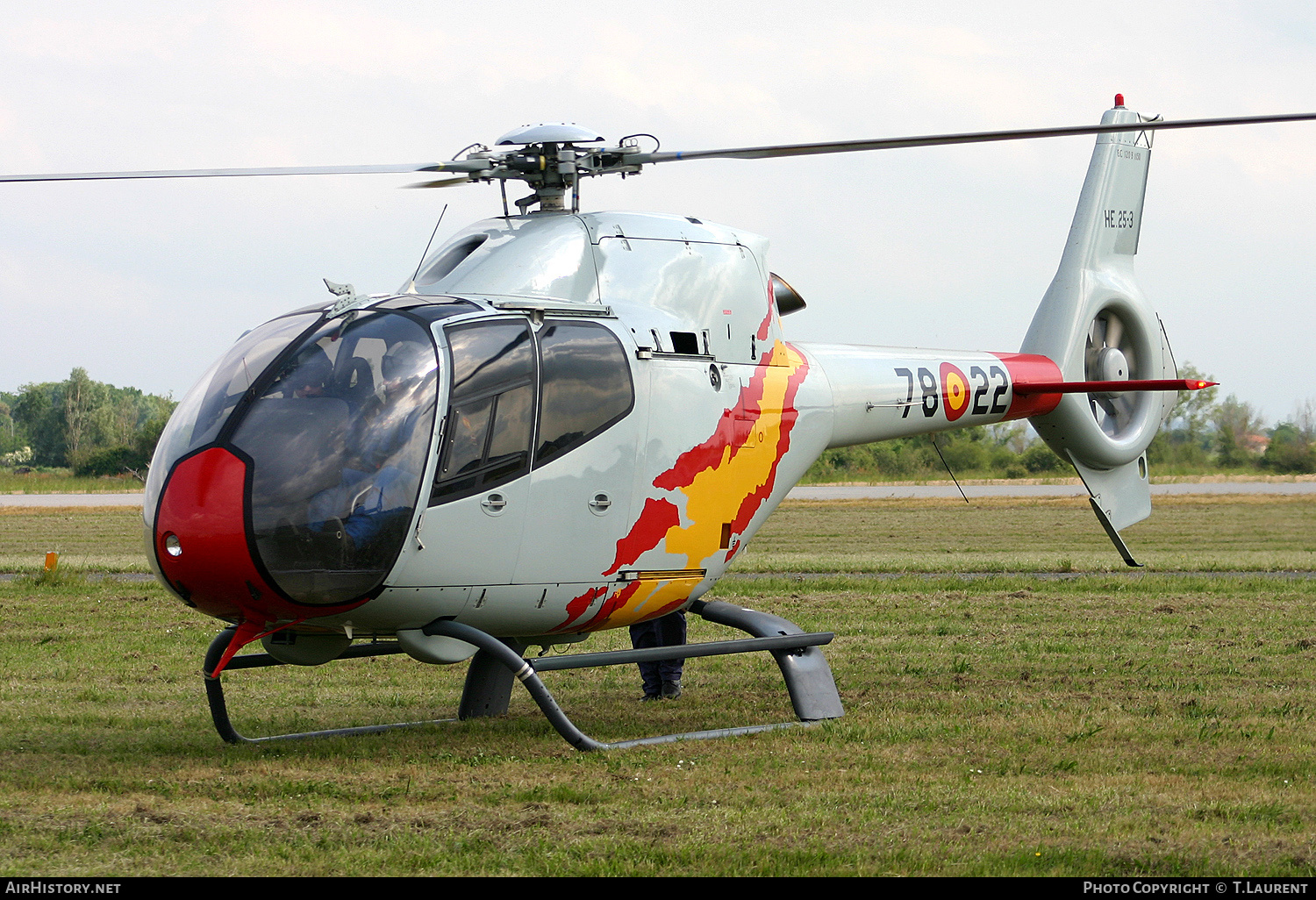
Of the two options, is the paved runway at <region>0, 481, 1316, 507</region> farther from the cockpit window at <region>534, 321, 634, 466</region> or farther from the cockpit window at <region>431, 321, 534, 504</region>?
the cockpit window at <region>431, 321, 534, 504</region>

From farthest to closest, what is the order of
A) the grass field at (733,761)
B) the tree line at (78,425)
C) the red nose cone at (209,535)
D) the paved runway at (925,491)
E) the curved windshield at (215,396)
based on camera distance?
the tree line at (78,425) < the paved runway at (925,491) < the curved windshield at (215,396) < the red nose cone at (209,535) < the grass field at (733,761)

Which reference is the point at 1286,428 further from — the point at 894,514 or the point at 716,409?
the point at 716,409

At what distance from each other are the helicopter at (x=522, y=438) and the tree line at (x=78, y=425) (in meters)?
47.8

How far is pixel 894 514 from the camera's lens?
38688 millimetres

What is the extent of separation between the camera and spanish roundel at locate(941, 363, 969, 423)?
11.0 m

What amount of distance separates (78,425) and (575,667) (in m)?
71.3

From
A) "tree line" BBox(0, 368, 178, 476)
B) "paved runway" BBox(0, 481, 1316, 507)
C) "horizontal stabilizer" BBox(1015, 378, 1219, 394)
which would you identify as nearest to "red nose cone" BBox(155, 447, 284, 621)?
"horizontal stabilizer" BBox(1015, 378, 1219, 394)

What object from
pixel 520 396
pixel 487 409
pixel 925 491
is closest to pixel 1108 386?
pixel 520 396

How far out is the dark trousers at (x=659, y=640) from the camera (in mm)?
9891

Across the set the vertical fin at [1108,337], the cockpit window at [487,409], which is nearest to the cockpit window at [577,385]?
the cockpit window at [487,409]

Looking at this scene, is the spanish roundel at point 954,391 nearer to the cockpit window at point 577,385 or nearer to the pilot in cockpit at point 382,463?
the cockpit window at point 577,385

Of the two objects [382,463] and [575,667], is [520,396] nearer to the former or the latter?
[382,463]

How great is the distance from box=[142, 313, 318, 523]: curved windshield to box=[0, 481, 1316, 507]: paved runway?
3989 centimetres
